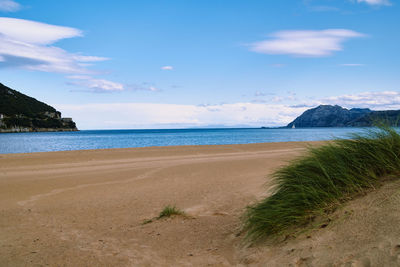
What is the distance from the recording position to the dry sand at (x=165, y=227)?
3.54 metres

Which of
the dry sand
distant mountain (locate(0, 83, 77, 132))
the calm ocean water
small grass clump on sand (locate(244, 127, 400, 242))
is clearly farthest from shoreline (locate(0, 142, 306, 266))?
distant mountain (locate(0, 83, 77, 132))

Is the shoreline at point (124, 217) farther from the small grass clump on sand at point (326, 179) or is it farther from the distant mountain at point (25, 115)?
the distant mountain at point (25, 115)

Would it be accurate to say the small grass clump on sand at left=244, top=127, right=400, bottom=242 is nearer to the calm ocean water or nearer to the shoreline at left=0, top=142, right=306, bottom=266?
the shoreline at left=0, top=142, right=306, bottom=266

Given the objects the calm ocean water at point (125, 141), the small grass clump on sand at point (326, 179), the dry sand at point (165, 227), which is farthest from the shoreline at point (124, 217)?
the calm ocean water at point (125, 141)

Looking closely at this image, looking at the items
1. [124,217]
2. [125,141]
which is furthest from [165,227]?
[125,141]

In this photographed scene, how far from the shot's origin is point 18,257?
484 centimetres

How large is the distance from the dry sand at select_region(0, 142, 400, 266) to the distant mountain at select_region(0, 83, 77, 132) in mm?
141453

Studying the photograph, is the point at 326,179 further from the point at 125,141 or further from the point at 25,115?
the point at 25,115

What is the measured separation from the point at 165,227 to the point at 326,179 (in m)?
3.07

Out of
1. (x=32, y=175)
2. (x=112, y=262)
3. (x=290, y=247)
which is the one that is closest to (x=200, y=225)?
(x=112, y=262)

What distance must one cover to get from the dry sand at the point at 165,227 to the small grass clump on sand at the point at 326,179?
0.25 m

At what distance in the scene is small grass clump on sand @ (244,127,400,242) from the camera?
4.24m

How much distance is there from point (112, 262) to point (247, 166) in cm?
1074

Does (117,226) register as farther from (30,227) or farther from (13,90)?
(13,90)
